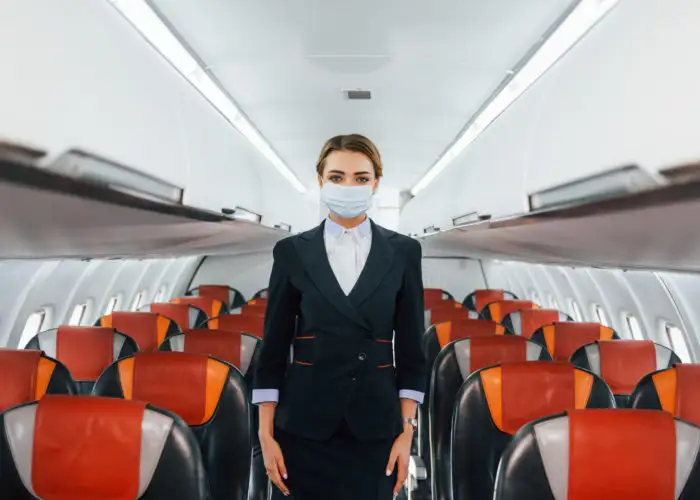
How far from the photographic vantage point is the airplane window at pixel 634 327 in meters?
6.89

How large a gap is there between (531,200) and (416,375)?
115 centimetres

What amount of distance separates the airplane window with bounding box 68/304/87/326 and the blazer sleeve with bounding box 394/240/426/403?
565cm

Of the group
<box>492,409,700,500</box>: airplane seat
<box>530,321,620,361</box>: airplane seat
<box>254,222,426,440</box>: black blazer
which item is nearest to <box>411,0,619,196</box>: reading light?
<box>254,222,426,440</box>: black blazer

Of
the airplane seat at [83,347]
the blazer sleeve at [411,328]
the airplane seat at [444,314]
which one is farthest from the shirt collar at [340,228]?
the airplane seat at [444,314]

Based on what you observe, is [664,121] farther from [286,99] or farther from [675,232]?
[286,99]

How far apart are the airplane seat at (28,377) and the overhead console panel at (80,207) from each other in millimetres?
576

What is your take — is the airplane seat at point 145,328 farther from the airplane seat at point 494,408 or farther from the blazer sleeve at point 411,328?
→ the blazer sleeve at point 411,328

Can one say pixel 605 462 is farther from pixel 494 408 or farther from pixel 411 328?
pixel 494 408

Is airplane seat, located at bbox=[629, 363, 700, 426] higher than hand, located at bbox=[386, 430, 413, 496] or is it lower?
higher

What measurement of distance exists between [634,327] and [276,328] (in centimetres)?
613

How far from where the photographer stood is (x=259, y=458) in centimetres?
386

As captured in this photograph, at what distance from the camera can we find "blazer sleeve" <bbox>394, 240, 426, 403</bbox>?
2.07m

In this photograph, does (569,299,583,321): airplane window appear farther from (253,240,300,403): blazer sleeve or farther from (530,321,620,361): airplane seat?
(253,240,300,403): blazer sleeve

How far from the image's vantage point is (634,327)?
23.0 ft
